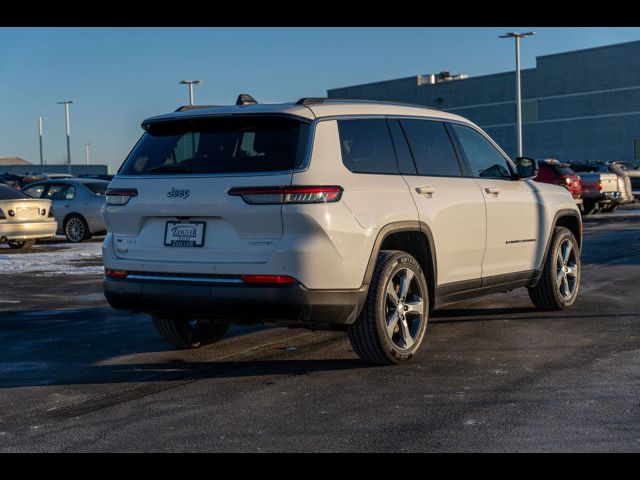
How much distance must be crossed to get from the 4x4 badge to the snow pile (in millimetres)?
8050

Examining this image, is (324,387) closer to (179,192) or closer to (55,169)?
(179,192)

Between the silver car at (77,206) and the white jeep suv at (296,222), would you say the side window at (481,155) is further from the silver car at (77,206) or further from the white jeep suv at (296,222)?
the silver car at (77,206)

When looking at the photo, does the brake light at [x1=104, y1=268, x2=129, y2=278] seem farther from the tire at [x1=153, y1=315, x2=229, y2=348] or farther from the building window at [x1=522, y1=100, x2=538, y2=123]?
the building window at [x1=522, y1=100, x2=538, y2=123]

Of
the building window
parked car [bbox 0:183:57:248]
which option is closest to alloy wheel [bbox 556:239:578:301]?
parked car [bbox 0:183:57:248]

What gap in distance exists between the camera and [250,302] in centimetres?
635

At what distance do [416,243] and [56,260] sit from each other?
35.4ft

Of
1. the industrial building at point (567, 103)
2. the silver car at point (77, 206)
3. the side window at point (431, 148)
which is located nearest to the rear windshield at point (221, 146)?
the side window at point (431, 148)

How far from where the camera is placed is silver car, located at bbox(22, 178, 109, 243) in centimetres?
2208

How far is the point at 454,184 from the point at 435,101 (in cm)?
7209

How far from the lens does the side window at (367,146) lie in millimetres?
6805

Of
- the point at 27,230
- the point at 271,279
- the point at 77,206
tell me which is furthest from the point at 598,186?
the point at 271,279

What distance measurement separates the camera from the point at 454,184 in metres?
7.74

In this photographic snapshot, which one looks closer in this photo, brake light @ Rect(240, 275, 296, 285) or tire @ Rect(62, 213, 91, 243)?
brake light @ Rect(240, 275, 296, 285)
